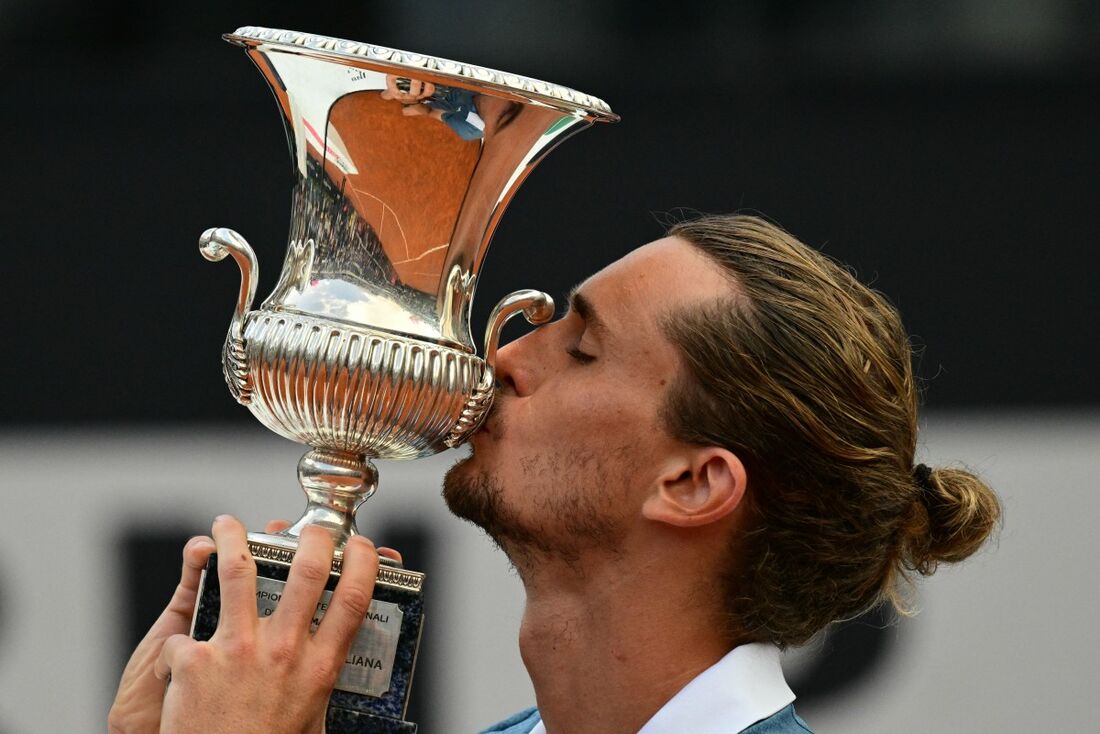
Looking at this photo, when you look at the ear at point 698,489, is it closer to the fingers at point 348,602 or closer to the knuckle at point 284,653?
the fingers at point 348,602

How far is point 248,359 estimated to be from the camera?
2268 millimetres

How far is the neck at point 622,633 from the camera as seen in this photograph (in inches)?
96.3

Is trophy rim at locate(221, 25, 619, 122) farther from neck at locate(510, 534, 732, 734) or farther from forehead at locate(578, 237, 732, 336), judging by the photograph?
neck at locate(510, 534, 732, 734)

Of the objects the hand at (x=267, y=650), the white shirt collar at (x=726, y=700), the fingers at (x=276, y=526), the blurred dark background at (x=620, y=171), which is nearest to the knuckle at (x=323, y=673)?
the hand at (x=267, y=650)

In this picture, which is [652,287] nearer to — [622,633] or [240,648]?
[622,633]

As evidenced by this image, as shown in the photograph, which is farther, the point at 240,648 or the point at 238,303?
the point at 238,303

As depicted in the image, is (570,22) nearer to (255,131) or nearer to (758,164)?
(758,164)

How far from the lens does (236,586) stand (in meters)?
2.20

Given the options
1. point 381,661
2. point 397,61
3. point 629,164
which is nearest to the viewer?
point 397,61

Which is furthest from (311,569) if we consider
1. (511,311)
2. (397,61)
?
(397,61)

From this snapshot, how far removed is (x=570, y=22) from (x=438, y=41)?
0.38 meters

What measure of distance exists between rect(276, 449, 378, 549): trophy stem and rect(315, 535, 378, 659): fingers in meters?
0.09

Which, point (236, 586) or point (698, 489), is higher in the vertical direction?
point (698, 489)

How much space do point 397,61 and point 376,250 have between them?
0.29 meters
